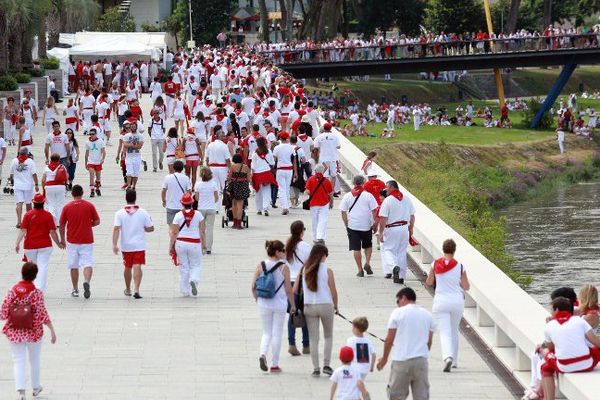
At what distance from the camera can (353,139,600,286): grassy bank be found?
41.3 metres

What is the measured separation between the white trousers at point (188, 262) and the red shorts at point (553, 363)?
6585 millimetres

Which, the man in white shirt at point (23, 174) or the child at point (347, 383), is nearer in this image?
the child at point (347, 383)

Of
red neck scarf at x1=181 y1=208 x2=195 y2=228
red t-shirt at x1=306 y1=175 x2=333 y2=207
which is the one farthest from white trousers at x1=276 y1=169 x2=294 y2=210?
red neck scarf at x1=181 y1=208 x2=195 y2=228

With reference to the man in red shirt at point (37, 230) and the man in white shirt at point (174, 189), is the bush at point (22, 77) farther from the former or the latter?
the man in red shirt at point (37, 230)

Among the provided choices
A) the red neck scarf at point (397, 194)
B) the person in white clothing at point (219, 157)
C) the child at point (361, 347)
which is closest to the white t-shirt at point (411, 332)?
the child at point (361, 347)

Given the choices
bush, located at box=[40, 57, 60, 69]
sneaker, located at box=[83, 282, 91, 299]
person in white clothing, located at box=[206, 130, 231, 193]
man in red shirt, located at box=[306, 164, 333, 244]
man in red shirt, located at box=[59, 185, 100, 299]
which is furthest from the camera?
bush, located at box=[40, 57, 60, 69]

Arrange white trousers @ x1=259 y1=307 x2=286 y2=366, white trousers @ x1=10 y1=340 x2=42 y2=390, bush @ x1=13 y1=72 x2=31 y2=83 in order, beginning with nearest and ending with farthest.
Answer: white trousers @ x1=10 y1=340 x2=42 y2=390, white trousers @ x1=259 y1=307 x2=286 y2=366, bush @ x1=13 y1=72 x2=31 y2=83

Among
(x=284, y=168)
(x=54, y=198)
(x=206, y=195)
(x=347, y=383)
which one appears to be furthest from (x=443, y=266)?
(x=284, y=168)

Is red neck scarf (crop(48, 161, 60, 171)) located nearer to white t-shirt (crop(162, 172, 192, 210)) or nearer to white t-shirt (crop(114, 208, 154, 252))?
white t-shirt (crop(162, 172, 192, 210))

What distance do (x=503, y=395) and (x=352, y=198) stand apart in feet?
20.1

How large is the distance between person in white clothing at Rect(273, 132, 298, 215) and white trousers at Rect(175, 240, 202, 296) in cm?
682

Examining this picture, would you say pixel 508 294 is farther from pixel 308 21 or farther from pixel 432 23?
pixel 432 23

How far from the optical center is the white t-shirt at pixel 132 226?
1798 cm

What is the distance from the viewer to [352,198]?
19719mm
